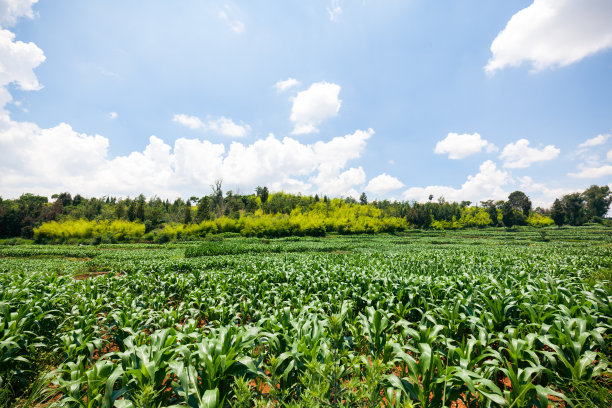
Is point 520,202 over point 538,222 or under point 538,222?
over

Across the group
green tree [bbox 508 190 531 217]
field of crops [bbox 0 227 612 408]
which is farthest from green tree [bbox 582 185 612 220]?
field of crops [bbox 0 227 612 408]

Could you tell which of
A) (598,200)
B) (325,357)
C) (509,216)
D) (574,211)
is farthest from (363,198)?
(325,357)

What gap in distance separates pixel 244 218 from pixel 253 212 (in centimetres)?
1759

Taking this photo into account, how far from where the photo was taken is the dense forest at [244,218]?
133 ft

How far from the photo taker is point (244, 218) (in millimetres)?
42938

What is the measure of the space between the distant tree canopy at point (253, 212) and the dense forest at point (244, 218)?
0.16 m

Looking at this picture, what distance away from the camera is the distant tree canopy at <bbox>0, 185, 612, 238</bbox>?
48.6m

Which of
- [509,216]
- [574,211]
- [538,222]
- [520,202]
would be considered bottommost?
[538,222]

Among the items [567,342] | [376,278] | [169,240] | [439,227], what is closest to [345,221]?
[439,227]

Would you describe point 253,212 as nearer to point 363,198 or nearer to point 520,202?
point 363,198

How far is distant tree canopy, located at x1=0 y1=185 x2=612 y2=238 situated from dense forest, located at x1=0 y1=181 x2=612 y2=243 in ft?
0.54

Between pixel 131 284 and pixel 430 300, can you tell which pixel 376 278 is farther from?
pixel 131 284

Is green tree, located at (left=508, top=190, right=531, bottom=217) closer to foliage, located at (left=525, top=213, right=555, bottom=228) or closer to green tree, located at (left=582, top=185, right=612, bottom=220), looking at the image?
foliage, located at (left=525, top=213, right=555, bottom=228)

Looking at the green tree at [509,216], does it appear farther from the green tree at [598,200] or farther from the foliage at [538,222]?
the green tree at [598,200]
